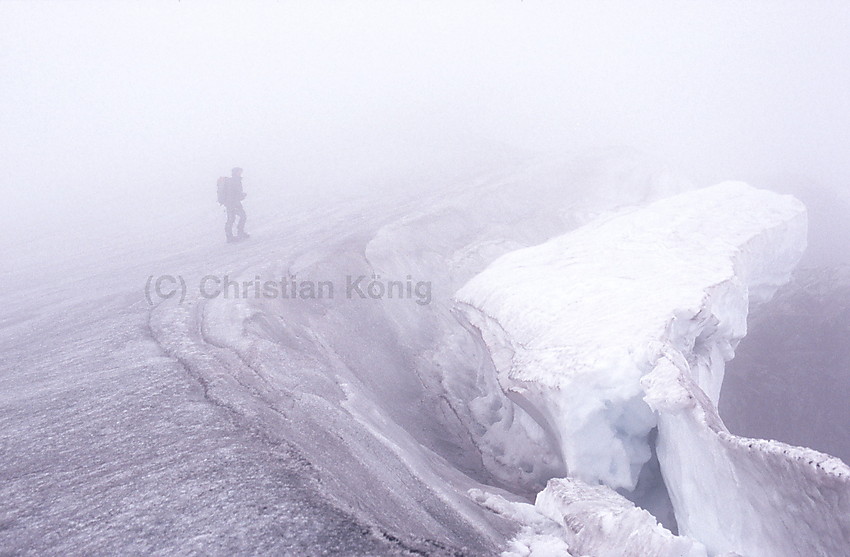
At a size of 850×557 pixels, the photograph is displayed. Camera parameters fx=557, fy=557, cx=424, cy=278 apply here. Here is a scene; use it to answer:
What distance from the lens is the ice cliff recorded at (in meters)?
4.03

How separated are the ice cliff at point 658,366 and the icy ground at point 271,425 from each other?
274mm

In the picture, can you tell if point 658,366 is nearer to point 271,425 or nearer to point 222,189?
point 271,425

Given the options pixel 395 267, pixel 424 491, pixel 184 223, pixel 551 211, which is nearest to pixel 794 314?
pixel 551 211

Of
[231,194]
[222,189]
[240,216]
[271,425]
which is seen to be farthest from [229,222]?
[271,425]

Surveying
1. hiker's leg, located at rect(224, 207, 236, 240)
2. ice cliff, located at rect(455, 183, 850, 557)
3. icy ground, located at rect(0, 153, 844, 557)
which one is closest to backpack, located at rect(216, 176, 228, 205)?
hiker's leg, located at rect(224, 207, 236, 240)

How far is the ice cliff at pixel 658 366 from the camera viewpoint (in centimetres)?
403

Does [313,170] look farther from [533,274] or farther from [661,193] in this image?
[533,274]

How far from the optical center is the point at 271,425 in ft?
15.1

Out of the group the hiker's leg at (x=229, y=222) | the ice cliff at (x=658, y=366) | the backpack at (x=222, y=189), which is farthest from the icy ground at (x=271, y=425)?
the backpack at (x=222, y=189)

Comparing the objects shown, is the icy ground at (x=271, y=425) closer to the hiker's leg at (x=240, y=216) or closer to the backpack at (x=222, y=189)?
the hiker's leg at (x=240, y=216)

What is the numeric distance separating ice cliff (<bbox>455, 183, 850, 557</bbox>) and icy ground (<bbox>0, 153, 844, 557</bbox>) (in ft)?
0.90

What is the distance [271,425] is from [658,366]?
3592mm

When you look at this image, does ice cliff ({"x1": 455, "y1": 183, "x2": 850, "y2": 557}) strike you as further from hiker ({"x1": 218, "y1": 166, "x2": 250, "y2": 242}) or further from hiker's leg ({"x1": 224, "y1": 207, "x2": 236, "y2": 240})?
hiker's leg ({"x1": 224, "y1": 207, "x2": 236, "y2": 240})

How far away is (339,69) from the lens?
60562mm
